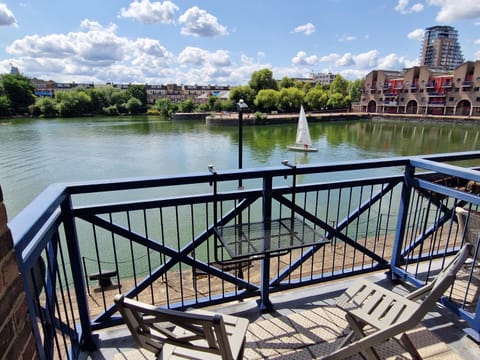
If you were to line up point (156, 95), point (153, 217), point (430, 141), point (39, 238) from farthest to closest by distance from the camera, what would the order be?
point (156, 95)
point (430, 141)
point (153, 217)
point (39, 238)

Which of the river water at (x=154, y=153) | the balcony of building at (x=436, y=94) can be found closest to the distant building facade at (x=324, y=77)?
the balcony of building at (x=436, y=94)

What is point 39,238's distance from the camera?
111 cm

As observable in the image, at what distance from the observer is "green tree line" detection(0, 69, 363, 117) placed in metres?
56.3

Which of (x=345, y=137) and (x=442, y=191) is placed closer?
(x=442, y=191)

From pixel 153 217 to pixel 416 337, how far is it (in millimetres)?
8807

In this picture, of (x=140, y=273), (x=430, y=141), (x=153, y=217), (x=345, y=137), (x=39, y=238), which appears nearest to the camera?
(x=39, y=238)

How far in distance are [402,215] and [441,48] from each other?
6432 inches

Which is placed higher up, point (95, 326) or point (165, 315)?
point (165, 315)

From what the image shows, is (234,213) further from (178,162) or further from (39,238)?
(178,162)

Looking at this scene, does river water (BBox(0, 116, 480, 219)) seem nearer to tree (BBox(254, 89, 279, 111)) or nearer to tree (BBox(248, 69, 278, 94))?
tree (BBox(254, 89, 279, 111))

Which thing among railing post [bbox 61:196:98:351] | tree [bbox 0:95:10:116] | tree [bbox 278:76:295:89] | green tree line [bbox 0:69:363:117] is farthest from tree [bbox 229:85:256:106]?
railing post [bbox 61:196:98:351]

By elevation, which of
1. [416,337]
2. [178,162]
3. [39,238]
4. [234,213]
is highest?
[39,238]

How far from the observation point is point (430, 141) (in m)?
27.9

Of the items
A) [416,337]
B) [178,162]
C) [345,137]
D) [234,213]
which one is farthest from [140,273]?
[345,137]
